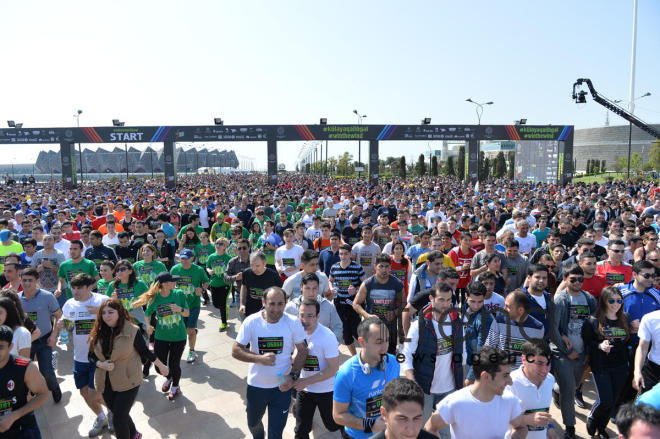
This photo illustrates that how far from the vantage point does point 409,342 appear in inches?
159

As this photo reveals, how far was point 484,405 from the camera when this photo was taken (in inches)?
114

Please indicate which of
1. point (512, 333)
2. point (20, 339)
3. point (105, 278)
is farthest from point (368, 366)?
point (105, 278)

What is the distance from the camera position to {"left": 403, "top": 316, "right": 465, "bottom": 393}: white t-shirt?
4004 millimetres

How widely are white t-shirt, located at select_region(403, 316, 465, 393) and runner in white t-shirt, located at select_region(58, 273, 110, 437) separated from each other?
3298 mm

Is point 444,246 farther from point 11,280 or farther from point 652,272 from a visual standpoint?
point 11,280

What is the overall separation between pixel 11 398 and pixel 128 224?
816 centimetres

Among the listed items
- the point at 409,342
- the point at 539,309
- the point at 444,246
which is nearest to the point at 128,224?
the point at 444,246

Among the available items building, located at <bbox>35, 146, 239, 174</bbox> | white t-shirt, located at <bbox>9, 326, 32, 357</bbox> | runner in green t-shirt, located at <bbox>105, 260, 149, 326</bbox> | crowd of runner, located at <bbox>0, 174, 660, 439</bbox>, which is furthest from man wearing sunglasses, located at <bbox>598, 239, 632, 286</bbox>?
building, located at <bbox>35, 146, 239, 174</bbox>

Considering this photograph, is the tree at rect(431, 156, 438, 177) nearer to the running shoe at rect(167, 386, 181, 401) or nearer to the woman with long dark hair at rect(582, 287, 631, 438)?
the woman with long dark hair at rect(582, 287, 631, 438)

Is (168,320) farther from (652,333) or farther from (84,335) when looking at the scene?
(652,333)

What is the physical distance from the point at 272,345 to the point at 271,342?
29 mm

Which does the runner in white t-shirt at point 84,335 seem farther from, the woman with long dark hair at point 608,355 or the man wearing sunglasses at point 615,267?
the man wearing sunglasses at point 615,267

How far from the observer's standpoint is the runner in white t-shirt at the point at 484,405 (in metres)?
2.87

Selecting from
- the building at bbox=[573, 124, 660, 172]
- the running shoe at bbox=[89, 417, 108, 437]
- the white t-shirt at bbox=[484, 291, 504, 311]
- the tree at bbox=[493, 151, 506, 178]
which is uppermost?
the building at bbox=[573, 124, 660, 172]
